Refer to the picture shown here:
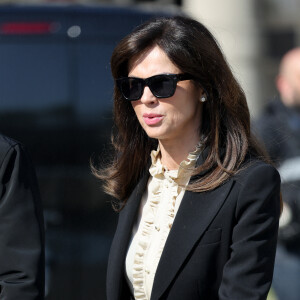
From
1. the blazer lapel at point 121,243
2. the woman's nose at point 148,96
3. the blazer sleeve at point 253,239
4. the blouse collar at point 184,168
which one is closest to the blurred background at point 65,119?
the blazer lapel at point 121,243

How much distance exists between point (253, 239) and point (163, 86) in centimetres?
56

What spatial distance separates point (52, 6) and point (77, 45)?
0.32 m

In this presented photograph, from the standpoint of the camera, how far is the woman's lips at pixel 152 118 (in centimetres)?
284

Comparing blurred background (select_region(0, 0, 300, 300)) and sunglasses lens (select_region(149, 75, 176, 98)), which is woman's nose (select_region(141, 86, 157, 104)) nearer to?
sunglasses lens (select_region(149, 75, 176, 98))

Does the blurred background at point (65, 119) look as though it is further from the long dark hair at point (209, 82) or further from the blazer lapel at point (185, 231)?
the blazer lapel at point (185, 231)

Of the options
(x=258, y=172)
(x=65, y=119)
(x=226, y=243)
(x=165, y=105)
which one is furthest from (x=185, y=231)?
(x=65, y=119)

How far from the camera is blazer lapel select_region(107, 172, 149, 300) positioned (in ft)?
9.57

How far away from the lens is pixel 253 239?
2.64 meters

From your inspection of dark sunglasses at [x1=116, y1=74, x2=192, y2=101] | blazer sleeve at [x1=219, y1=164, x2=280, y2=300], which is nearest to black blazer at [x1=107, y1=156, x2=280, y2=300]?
blazer sleeve at [x1=219, y1=164, x2=280, y2=300]

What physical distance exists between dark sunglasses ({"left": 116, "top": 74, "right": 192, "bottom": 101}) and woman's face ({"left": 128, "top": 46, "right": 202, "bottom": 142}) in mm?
16

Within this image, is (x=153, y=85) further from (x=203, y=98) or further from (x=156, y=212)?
(x=156, y=212)

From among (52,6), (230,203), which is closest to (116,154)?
(230,203)

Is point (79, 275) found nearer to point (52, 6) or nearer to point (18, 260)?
point (52, 6)

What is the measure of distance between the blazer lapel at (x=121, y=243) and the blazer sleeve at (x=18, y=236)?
0.91ft
